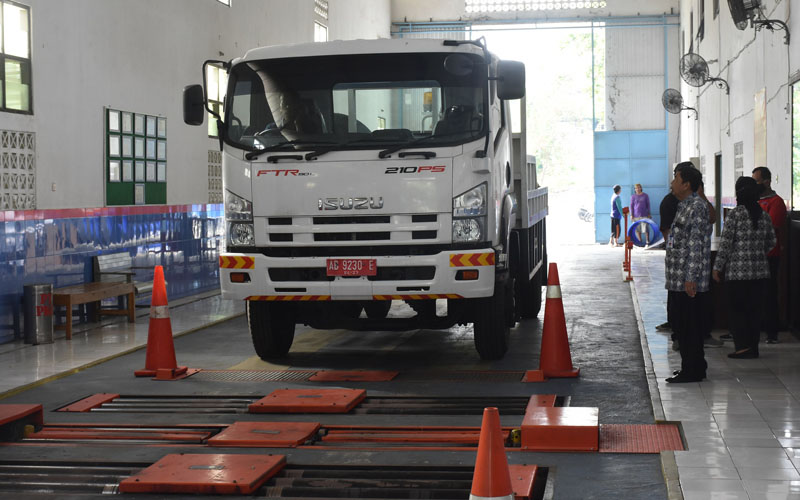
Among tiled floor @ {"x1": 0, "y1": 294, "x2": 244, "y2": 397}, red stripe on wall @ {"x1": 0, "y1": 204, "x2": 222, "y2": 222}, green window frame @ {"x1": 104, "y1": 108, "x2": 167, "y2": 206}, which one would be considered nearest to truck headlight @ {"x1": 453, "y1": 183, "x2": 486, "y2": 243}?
tiled floor @ {"x1": 0, "y1": 294, "x2": 244, "y2": 397}

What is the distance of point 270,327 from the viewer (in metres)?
10.2

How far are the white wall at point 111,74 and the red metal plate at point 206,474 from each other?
271 inches

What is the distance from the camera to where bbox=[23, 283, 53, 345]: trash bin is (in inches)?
460

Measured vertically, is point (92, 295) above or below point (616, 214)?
below

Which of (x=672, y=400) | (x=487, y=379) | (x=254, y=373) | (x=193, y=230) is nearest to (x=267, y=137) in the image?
(x=254, y=373)

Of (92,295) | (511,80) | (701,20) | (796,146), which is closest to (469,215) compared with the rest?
(511,80)

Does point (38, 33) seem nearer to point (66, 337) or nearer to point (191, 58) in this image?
point (66, 337)

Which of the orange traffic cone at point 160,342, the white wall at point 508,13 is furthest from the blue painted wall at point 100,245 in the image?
the white wall at point 508,13

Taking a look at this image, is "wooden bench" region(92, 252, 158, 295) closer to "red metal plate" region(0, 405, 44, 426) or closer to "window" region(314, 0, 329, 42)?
"red metal plate" region(0, 405, 44, 426)

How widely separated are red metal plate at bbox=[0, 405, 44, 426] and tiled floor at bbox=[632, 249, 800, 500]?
4345 millimetres

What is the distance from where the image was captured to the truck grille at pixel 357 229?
906 centimetres

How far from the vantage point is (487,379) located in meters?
9.16

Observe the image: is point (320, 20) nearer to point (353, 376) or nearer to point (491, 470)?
point (353, 376)

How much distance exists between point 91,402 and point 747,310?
6.04 m
